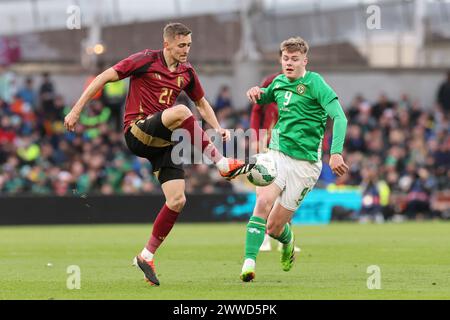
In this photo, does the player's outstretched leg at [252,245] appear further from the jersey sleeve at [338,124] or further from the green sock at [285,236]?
the jersey sleeve at [338,124]

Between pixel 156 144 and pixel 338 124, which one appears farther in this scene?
pixel 156 144

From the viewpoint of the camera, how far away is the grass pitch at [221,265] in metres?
9.72

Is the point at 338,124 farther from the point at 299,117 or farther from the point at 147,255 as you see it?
the point at 147,255

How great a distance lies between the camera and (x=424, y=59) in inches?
1336

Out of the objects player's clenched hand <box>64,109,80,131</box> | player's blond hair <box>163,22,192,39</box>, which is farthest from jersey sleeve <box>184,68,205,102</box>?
player's clenched hand <box>64,109,80,131</box>

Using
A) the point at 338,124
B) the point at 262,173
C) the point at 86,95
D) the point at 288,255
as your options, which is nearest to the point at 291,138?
the point at 338,124

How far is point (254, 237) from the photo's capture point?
1070cm

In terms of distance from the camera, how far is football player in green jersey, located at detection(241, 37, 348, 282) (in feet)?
35.3

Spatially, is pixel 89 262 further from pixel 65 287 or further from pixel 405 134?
pixel 405 134

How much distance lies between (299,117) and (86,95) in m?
2.19

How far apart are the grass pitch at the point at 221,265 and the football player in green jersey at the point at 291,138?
2.06ft

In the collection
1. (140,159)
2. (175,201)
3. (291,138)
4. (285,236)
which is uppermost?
(291,138)

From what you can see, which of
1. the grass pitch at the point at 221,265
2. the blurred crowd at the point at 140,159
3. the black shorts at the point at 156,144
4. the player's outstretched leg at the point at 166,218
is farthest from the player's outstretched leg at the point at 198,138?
the blurred crowd at the point at 140,159
